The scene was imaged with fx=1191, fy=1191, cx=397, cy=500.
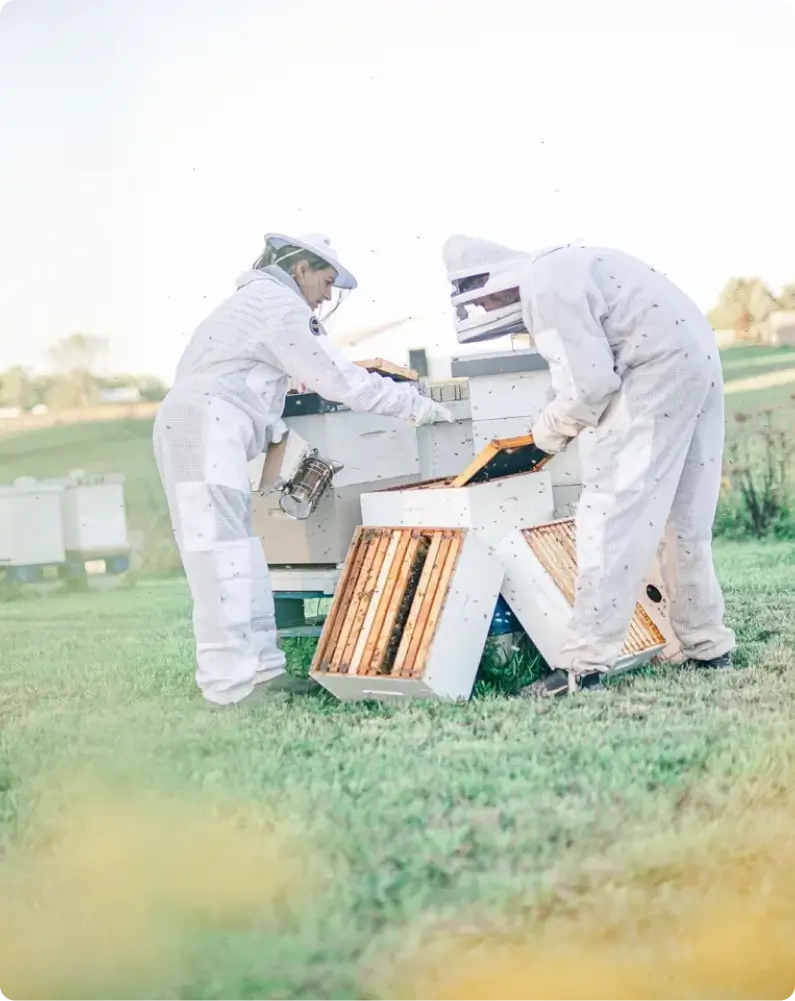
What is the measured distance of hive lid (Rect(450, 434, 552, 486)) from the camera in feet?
8.73

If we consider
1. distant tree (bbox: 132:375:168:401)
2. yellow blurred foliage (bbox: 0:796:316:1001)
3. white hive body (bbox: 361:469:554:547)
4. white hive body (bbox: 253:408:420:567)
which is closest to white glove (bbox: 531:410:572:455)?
white hive body (bbox: 361:469:554:547)

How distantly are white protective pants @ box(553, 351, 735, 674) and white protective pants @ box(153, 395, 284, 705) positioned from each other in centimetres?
73

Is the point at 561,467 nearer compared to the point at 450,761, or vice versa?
the point at 450,761

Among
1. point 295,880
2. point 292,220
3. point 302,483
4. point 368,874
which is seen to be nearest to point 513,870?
point 368,874

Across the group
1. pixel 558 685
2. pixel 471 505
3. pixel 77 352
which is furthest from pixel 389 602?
pixel 77 352

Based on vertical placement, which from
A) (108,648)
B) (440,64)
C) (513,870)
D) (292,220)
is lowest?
(513,870)

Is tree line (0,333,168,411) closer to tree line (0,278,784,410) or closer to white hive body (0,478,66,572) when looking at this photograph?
tree line (0,278,784,410)

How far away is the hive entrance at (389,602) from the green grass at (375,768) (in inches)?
4.2

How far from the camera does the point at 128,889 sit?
202 cm

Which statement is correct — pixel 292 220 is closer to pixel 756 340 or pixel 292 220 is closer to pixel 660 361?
pixel 660 361

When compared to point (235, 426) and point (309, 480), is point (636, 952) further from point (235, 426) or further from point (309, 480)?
point (235, 426)

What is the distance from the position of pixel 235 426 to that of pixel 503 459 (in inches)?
24.3

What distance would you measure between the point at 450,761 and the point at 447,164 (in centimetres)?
138

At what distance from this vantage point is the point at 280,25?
2.67 metres
